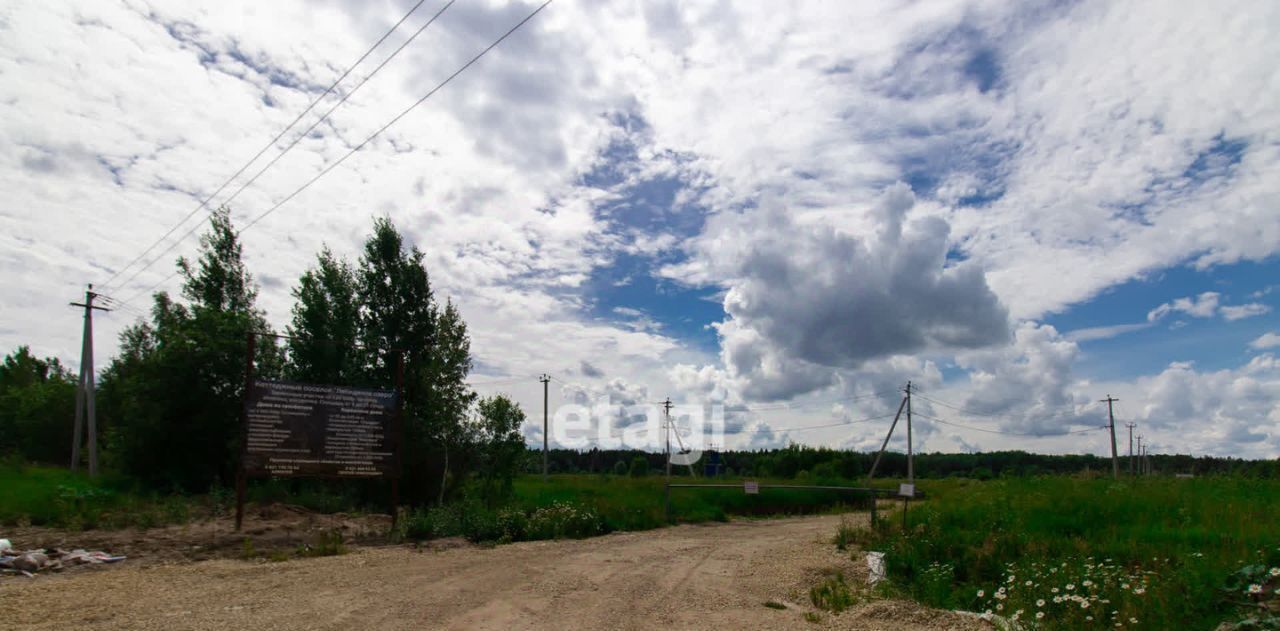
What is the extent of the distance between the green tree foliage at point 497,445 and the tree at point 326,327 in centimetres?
713

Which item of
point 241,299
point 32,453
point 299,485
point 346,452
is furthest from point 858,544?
point 32,453

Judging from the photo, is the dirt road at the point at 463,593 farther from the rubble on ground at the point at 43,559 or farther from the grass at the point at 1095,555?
the grass at the point at 1095,555

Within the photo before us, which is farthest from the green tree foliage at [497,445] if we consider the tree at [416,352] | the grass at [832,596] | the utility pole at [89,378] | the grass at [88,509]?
the utility pole at [89,378]

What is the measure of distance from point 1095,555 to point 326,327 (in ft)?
81.3

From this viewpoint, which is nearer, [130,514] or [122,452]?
[130,514]

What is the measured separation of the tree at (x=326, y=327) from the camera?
26438 millimetres

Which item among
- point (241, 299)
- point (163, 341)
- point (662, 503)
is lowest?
point (662, 503)

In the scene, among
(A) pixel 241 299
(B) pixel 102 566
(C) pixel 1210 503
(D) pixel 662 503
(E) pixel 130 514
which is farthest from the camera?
(A) pixel 241 299

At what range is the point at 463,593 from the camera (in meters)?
9.19

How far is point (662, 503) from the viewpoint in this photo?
21.7 metres

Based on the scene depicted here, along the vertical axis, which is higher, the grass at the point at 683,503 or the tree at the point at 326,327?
the tree at the point at 326,327

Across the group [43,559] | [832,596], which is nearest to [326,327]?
[43,559]

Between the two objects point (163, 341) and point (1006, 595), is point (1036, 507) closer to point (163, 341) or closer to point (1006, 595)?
point (1006, 595)

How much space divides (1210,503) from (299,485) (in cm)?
2197
